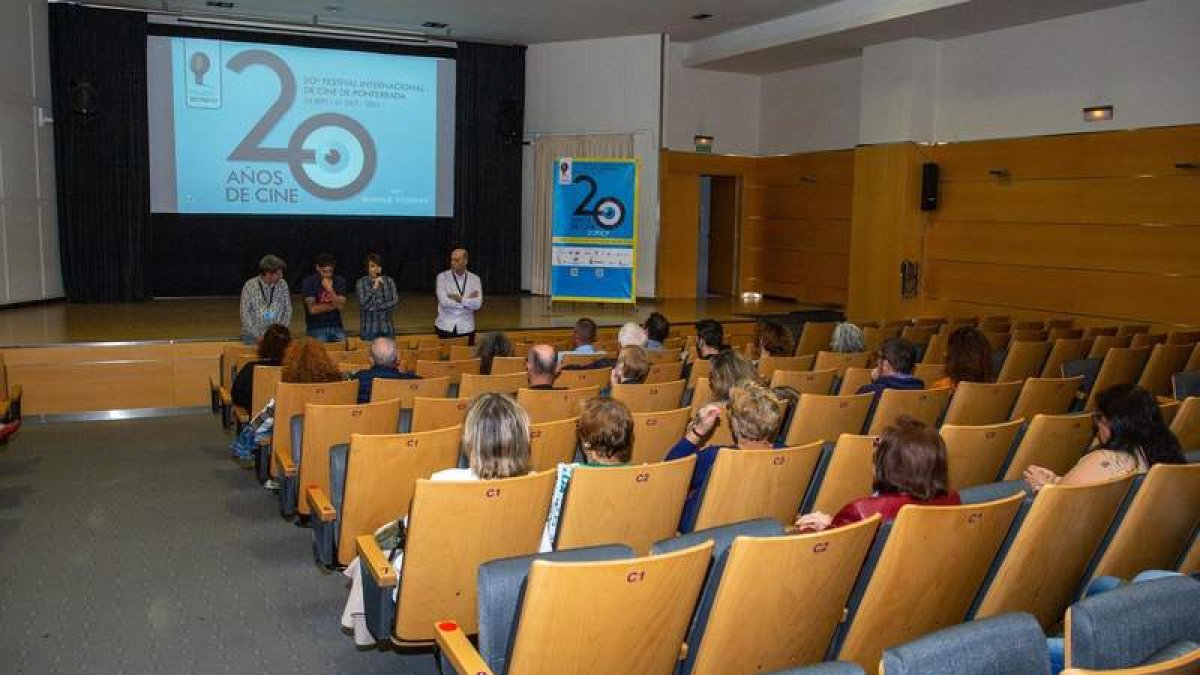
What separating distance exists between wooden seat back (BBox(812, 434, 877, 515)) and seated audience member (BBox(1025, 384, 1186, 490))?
2.04ft

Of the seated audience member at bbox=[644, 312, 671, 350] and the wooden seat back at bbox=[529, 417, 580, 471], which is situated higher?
the seated audience member at bbox=[644, 312, 671, 350]

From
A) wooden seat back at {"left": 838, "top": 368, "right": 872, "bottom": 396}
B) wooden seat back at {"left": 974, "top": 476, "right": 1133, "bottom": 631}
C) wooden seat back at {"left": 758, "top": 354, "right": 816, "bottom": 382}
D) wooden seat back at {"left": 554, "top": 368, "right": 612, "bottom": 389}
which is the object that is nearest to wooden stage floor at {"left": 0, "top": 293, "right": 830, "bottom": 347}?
wooden seat back at {"left": 554, "top": 368, "right": 612, "bottom": 389}

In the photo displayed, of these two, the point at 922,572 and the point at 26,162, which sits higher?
the point at 26,162

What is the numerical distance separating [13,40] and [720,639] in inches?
473

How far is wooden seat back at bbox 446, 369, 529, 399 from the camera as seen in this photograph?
5.61 metres

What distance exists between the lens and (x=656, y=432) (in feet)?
15.1

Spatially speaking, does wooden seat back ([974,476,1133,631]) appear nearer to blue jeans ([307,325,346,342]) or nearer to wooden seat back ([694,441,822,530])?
wooden seat back ([694,441,822,530])

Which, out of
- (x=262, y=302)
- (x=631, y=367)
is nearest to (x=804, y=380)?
(x=631, y=367)

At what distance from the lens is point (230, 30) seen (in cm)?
1290

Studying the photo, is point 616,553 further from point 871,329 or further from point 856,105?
point 856,105

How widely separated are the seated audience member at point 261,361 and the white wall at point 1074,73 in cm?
919

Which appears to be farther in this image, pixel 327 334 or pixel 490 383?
pixel 327 334

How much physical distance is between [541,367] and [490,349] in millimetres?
1549

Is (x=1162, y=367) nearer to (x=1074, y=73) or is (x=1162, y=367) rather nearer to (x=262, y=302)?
(x=1074, y=73)
